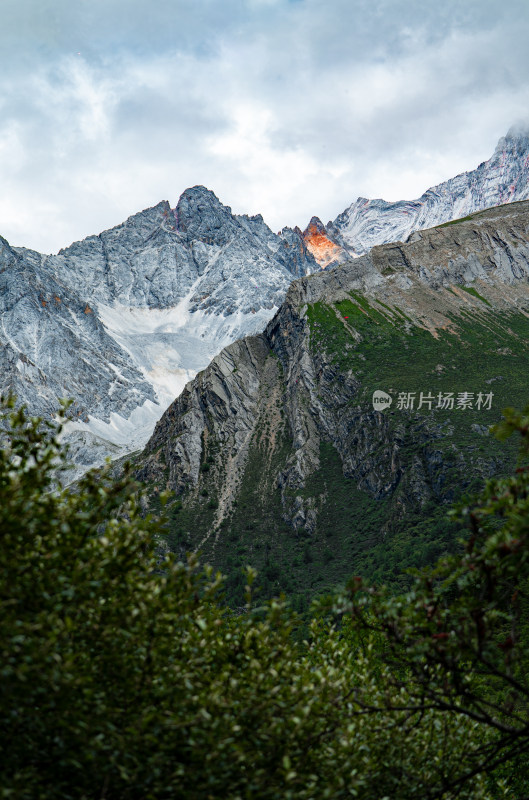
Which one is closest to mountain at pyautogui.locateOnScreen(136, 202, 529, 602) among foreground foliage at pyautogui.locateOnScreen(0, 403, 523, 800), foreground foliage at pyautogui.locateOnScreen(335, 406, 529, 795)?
foreground foliage at pyautogui.locateOnScreen(0, 403, 523, 800)

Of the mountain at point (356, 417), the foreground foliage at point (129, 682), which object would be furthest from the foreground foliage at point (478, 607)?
the mountain at point (356, 417)

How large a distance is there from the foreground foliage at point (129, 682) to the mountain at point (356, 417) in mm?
74847

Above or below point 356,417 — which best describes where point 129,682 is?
below

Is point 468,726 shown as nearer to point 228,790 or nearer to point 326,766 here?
point 326,766

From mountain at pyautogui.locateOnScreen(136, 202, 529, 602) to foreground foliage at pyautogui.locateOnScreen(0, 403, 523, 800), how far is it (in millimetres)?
74847

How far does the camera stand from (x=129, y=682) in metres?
9.02

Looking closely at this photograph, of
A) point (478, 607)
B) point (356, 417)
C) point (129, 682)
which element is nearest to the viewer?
point (478, 607)

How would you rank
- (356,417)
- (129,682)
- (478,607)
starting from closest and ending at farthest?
(478,607) → (129,682) → (356,417)

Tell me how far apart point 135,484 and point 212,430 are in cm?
13506

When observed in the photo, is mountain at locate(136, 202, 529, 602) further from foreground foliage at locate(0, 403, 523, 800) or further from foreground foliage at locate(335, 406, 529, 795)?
foreground foliage at locate(335, 406, 529, 795)

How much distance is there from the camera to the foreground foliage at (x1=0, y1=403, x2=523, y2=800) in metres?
7.93

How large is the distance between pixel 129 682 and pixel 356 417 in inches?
4741

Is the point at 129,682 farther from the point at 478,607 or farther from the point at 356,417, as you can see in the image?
the point at 356,417

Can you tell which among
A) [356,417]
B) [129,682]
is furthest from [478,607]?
[356,417]
